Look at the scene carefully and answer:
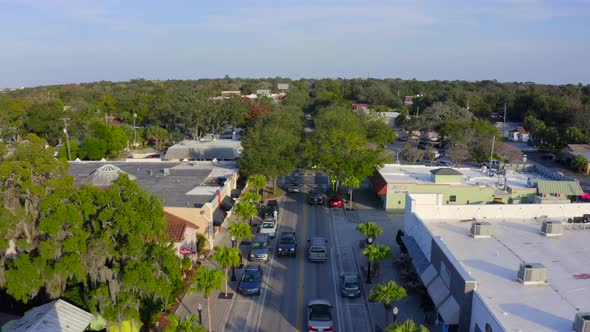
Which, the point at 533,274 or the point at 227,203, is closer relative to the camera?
the point at 533,274

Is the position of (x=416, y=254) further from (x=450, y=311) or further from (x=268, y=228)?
(x=268, y=228)

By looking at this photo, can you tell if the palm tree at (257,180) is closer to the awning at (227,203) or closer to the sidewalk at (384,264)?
the awning at (227,203)

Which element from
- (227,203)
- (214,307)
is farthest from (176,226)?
(227,203)

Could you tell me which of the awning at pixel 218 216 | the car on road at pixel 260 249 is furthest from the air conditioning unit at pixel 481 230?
the awning at pixel 218 216

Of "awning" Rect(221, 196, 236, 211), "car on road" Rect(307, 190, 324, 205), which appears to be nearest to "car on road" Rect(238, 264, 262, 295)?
"awning" Rect(221, 196, 236, 211)

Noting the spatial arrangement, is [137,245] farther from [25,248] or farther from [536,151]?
[536,151]

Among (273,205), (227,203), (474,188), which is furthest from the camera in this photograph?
(273,205)

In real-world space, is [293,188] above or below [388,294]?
below

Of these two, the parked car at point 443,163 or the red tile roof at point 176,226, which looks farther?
the parked car at point 443,163
